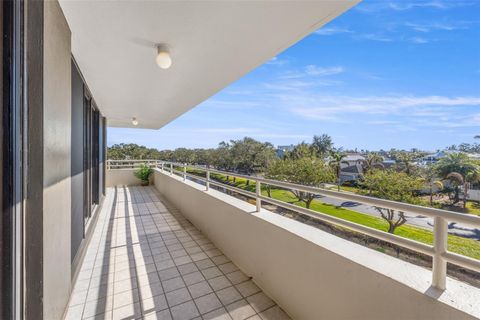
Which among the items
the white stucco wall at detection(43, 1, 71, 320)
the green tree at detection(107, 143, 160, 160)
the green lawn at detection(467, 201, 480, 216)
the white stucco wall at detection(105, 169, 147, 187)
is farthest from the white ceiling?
the green tree at detection(107, 143, 160, 160)

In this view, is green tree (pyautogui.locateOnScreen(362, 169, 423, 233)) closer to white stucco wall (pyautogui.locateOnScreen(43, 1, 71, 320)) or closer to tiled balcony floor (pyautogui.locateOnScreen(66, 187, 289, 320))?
tiled balcony floor (pyautogui.locateOnScreen(66, 187, 289, 320))

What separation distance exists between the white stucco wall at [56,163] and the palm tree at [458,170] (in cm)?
1720

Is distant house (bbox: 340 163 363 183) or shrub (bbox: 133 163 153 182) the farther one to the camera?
distant house (bbox: 340 163 363 183)

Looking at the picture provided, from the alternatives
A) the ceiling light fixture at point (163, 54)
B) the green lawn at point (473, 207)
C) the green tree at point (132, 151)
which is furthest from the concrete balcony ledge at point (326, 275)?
the green tree at point (132, 151)

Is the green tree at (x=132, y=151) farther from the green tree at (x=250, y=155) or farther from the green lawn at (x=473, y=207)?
the green lawn at (x=473, y=207)

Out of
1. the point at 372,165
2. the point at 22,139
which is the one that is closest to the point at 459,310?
the point at 22,139

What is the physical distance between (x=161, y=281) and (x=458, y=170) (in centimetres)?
1785

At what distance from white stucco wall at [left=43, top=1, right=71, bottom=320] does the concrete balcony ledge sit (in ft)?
4.99

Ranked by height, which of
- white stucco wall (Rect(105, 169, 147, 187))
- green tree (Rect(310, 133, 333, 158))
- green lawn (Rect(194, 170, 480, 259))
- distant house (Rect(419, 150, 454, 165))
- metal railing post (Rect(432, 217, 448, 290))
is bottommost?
green lawn (Rect(194, 170, 480, 259))

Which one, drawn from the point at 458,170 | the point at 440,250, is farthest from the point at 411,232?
the point at 440,250

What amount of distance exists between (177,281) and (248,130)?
1145 inches

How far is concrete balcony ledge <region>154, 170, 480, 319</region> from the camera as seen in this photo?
0.96 meters

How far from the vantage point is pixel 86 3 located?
53.4 inches

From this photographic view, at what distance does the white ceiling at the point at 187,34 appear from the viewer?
1.38 metres
